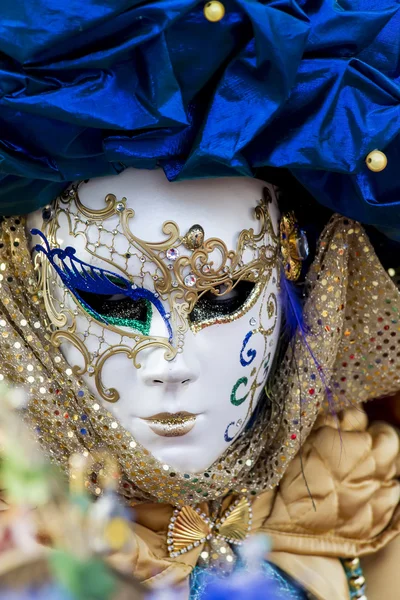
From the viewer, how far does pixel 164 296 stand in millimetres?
958

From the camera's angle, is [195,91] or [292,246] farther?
[292,246]

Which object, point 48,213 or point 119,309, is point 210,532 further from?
point 48,213

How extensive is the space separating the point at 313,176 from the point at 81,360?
1.25 feet

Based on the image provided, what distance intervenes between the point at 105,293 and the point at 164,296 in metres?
0.07

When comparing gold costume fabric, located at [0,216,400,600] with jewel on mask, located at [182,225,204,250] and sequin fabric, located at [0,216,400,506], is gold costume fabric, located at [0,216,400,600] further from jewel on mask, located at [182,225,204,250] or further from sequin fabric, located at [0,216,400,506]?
jewel on mask, located at [182,225,204,250]

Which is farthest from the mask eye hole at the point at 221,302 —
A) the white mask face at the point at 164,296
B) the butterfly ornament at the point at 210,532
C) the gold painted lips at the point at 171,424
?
the butterfly ornament at the point at 210,532

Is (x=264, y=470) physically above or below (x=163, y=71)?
below

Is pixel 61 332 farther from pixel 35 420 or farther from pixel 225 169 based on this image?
pixel 225 169

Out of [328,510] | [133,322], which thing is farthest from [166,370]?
[328,510]

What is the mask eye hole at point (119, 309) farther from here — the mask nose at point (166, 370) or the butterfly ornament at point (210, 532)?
the butterfly ornament at point (210, 532)

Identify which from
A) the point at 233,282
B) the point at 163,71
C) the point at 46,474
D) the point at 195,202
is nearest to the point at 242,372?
the point at 233,282

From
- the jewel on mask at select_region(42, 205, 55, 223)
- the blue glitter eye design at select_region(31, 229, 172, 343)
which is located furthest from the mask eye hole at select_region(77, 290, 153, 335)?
the jewel on mask at select_region(42, 205, 55, 223)

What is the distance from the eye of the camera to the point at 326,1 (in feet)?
2.92

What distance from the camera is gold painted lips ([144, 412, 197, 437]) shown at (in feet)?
3.24
